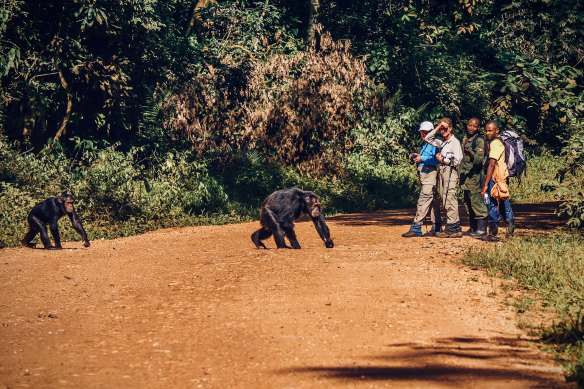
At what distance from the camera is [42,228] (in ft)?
37.7

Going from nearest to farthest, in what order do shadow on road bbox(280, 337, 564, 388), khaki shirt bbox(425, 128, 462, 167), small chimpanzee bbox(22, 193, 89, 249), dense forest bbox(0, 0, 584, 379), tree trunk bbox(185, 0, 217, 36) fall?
1. shadow on road bbox(280, 337, 564, 388)
2. khaki shirt bbox(425, 128, 462, 167)
3. small chimpanzee bbox(22, 193, 89, 249)
4. dense forest bbox(0, 0, 584, 379)
5. tree trunk bbox(185, 0, 217, 36)

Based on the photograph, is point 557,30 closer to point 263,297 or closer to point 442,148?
point 442,148

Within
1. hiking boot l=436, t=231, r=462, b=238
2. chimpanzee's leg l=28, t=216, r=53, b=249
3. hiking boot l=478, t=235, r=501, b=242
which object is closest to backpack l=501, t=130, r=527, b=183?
hiking boot l=478, t=235, r=501, b=242

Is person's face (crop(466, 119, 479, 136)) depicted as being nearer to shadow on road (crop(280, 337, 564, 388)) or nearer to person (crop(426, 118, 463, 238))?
person (crop(426, 118, 463, 238))

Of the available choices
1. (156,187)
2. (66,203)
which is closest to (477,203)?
(66,203)

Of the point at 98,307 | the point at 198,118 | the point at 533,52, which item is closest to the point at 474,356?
the point at 98,307

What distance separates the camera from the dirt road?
4656 mm

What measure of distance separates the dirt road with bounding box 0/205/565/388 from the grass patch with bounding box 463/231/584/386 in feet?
0.69

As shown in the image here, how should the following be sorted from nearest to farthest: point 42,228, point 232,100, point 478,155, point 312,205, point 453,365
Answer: point 453,365 < point 312,205 < point 478,155 < point 42,228 < point 232,100

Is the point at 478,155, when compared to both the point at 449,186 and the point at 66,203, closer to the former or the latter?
the point at 449,186

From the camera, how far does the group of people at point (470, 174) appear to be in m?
10.0

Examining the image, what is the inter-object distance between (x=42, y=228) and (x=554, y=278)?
8.48 m

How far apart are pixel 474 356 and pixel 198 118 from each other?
44.5ft

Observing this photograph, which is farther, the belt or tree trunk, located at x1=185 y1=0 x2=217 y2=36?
tree trunk, located at x1=185 y1=0 x2=217 y2=36
